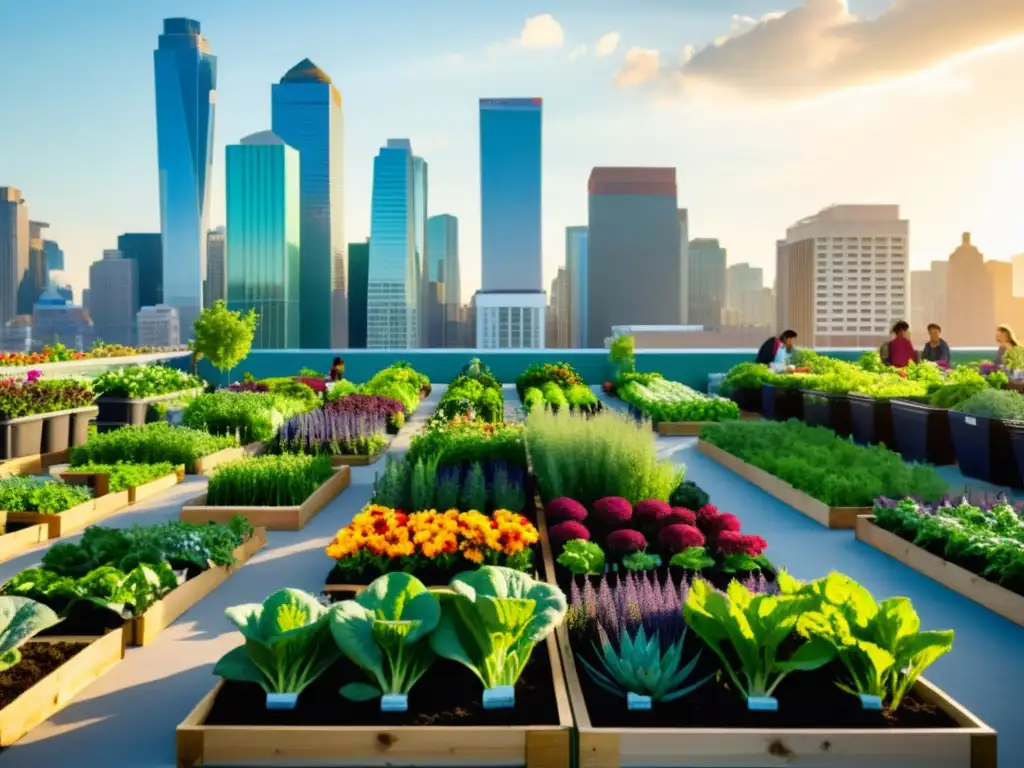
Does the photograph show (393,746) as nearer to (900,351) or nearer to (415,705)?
(415,705)

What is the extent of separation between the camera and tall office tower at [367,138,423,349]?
12462 centimetres

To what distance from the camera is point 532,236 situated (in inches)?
5025

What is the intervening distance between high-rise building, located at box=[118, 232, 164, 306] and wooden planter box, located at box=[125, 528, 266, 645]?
116539 millimetres

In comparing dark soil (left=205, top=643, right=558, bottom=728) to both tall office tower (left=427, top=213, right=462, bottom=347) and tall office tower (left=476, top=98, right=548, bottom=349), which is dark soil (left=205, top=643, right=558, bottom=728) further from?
tall office tower (left=427, top=213, right=462, bottom=347)

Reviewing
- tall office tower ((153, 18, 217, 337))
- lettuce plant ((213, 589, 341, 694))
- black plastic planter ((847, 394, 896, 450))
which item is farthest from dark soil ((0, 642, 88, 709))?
tall office tower ((153, 18, 217, 337))

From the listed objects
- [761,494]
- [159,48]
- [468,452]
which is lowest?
[761,494]

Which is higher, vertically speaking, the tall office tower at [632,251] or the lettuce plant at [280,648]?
the tall office tower at [632,251]

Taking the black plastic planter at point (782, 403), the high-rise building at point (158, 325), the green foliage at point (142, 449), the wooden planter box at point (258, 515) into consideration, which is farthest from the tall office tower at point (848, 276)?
the wooden planter box at point (258, 515)

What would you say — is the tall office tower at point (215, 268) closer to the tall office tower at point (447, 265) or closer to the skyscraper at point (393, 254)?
the skyscraper at point (393, 254)

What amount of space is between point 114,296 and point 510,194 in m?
56.3

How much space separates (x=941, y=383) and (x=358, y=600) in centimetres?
781

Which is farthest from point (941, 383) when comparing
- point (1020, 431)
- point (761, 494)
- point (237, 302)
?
point (237, 302)

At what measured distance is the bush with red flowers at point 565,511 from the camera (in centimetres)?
491

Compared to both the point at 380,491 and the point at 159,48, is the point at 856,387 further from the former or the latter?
the point at 159,48
